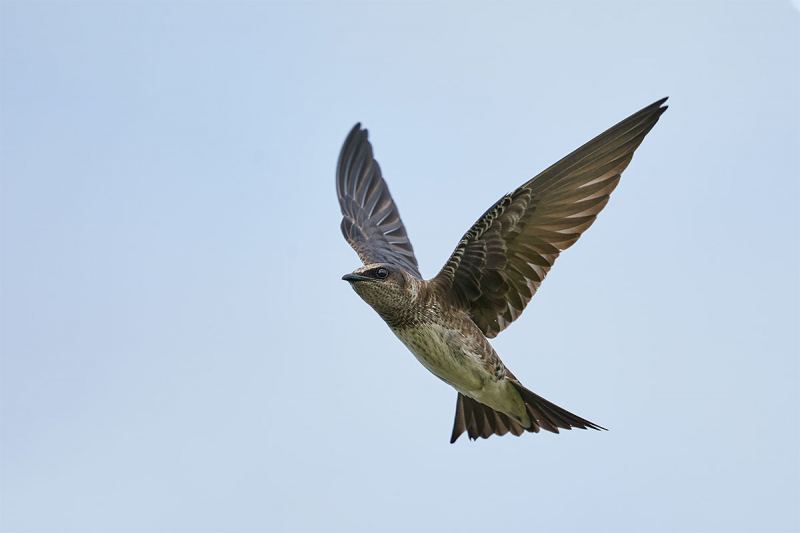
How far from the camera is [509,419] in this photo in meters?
8.67

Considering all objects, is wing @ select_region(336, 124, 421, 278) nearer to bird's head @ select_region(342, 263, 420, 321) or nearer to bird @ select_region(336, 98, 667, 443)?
bird @ select_region(336, 98, 667, 443)

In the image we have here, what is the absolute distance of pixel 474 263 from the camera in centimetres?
822

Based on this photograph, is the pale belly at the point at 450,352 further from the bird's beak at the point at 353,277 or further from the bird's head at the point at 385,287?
the bird's beak at the point at 353,277

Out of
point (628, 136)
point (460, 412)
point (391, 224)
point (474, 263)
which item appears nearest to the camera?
point (628, 136)

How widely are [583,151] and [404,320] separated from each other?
161 centimetres

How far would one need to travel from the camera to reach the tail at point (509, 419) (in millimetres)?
8055

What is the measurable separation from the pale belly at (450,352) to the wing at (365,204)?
227cm

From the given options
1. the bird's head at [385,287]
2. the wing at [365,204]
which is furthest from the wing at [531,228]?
the wing at [365,204]

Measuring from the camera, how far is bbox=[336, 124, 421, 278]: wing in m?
10.7

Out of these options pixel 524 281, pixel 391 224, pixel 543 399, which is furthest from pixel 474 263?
pixel 391 224

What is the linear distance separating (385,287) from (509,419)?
1429 mm

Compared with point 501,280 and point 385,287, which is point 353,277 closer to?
point 385,287

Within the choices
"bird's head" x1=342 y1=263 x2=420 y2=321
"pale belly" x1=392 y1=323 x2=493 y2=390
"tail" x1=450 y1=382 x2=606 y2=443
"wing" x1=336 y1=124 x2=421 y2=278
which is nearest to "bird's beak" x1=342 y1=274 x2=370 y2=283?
"bird's head" x1=342 y1=263 x2=420 y2=321

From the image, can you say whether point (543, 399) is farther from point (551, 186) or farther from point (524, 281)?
point (551, 186)
